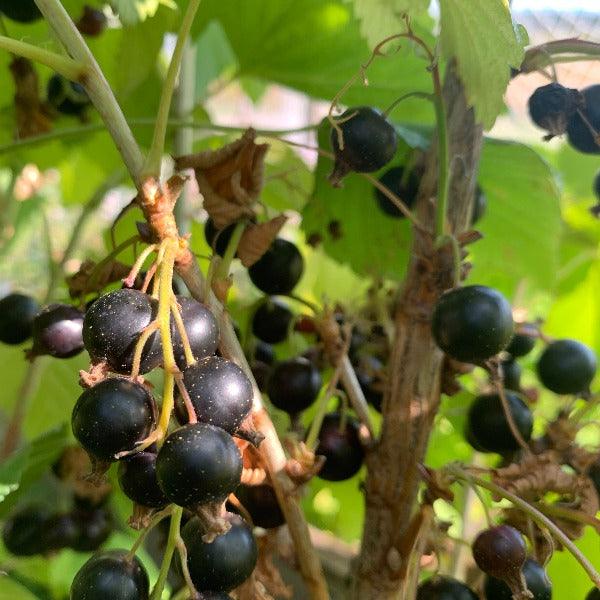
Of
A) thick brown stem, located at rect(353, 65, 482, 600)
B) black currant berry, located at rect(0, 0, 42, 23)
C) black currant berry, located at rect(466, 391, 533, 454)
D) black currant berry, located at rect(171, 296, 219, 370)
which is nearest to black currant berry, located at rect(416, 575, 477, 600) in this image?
thick brown stem, located at rect(353, 65, 482, 600)

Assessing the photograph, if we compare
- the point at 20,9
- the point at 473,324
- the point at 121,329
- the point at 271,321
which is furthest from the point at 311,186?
the point at 121,329

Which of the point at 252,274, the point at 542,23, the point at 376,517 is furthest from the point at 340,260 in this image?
the point at 542,23

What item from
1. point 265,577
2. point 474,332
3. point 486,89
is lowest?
point 265,577

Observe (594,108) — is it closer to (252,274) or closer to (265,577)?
(252,274)

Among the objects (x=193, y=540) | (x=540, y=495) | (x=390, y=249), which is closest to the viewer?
(x=193, y=540)

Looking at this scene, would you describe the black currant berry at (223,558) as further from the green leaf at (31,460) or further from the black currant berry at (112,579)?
the green leaf at (31,460)

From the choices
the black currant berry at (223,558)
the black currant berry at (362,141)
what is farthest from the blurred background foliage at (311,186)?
the black currant berry at (223,558)

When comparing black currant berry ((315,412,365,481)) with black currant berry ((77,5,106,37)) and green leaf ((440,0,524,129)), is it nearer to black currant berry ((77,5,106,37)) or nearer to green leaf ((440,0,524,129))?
green leaf ((440,0,524,129))
